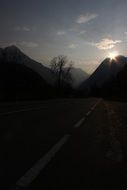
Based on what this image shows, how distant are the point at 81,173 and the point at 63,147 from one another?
242 centimetres

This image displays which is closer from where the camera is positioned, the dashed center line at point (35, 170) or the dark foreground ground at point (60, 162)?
the dashed center line at point (35, 170)

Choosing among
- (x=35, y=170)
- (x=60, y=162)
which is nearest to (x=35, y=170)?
(x=35, y=170)

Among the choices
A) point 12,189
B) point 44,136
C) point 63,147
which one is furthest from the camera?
point 44,136

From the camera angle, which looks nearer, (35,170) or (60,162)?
(35,170)

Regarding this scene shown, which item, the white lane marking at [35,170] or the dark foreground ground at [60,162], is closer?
the white lane marking at [35,170]

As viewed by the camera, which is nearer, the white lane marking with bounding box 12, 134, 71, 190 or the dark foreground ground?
the white lane marking with bounding box 12, 134, 71, 190

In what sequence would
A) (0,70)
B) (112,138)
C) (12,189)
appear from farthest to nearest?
(0,70) → (112,138) → (12,189)

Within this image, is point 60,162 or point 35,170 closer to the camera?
point 35,170

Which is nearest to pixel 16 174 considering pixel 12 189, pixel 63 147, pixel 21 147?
pixel 12 189

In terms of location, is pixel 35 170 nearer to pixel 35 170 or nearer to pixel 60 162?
pixel 35 170

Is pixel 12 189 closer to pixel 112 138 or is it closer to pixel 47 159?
pixel 47 159

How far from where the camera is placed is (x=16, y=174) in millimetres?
5258

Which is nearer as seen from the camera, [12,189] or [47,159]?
[12,189]

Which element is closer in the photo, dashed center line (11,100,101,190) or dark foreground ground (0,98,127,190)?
dashed center line (11,100,101,190)
